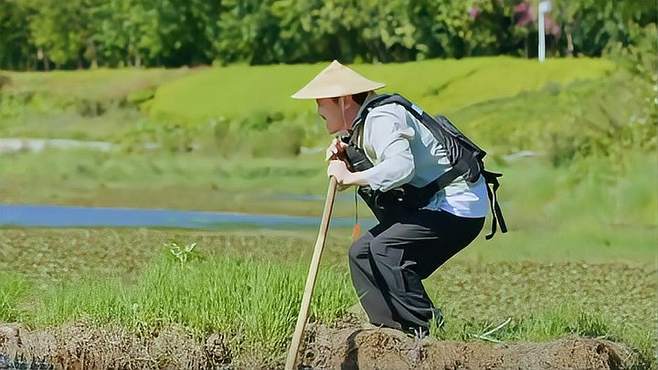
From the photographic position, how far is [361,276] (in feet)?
14.8

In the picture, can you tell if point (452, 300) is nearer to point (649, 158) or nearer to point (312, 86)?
point (312, 86)

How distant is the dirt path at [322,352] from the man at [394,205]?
11 centimetres

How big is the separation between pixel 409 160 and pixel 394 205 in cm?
35

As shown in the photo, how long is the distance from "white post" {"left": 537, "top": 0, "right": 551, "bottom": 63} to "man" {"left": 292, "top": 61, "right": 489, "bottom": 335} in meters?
7.61

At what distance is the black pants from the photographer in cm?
438

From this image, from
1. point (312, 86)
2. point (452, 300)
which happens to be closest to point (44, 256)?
point (452, 300)

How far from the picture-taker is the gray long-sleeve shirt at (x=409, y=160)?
13.5ft

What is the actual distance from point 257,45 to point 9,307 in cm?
751

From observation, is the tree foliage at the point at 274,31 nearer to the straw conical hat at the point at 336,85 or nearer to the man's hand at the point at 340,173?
the straw conical hat at the point at 336,85

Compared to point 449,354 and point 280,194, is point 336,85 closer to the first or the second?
point 449,354

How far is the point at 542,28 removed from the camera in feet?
39.3

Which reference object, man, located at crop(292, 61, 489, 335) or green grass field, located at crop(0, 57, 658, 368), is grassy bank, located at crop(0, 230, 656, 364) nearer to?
green grass field, located at crop(0, 57, 658, 368)

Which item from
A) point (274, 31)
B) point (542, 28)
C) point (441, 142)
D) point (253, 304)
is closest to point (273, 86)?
point (274, 31)

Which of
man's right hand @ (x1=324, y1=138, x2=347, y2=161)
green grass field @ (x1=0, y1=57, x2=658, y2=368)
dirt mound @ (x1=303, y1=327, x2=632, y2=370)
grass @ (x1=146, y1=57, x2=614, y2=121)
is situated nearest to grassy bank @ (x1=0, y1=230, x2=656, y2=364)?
green grass field @ (x1=0, y1=57, x2=658, y2=368)
